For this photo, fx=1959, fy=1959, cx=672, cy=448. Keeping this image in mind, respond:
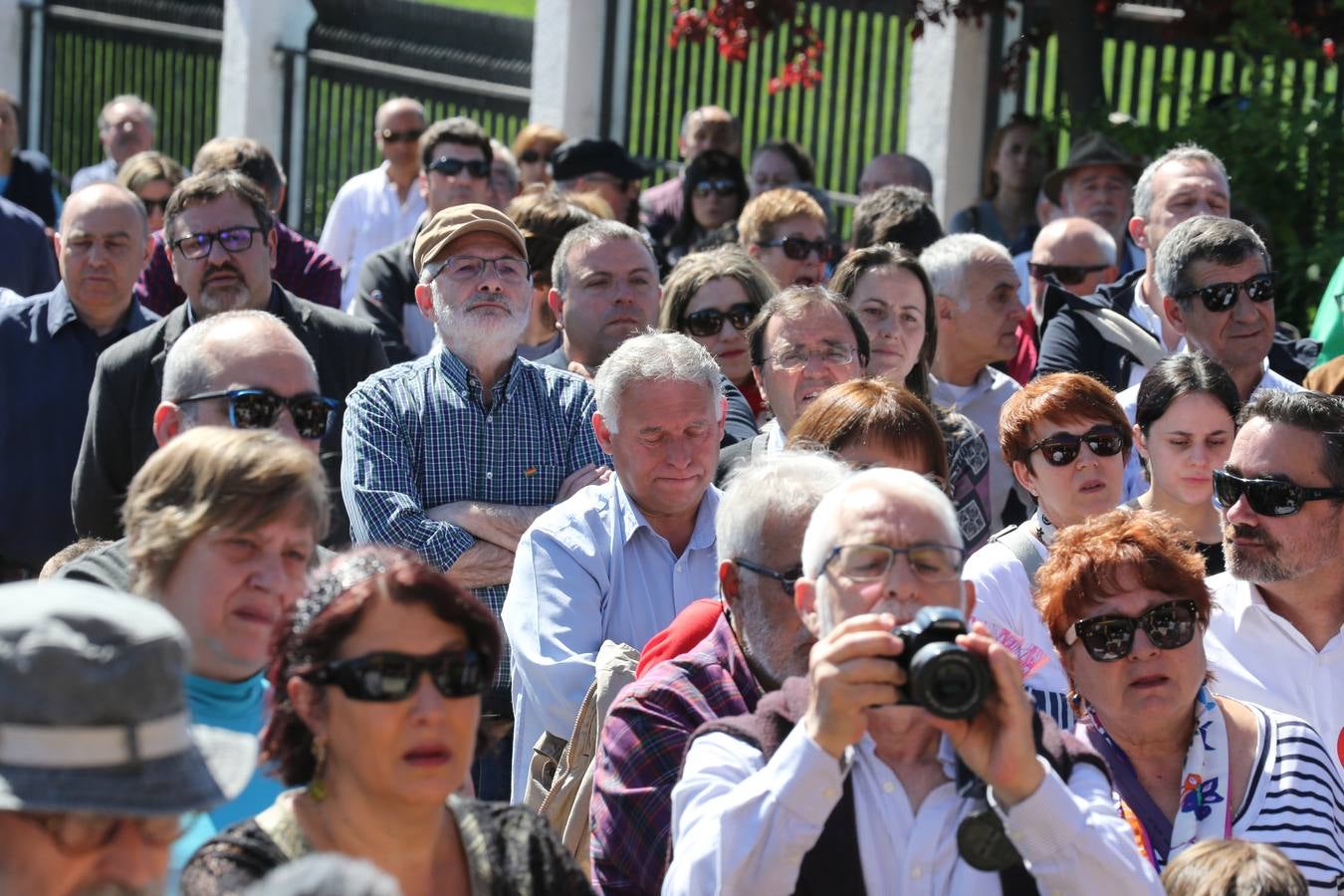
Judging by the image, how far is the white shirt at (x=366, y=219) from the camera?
1093 cm

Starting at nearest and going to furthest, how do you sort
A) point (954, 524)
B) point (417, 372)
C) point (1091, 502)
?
point (954, 524) → point (1091, 502) → point (417, 372)

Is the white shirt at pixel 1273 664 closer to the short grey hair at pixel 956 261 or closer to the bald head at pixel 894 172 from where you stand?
the short grey hair at pixel 956 261

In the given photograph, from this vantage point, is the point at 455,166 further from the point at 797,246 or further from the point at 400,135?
the point at 797,246

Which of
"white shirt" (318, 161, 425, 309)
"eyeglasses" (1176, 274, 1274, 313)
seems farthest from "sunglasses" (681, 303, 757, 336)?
"white shirt" (318, 161, 425, 309)

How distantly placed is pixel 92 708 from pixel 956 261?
17.5 ft

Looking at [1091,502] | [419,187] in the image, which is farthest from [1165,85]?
[1091,502]

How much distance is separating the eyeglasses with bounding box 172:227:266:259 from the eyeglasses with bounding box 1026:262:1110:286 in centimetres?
325

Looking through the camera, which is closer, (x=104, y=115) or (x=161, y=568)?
(x=161, y=568)

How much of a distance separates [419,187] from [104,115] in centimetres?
325

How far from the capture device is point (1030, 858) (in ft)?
10.4

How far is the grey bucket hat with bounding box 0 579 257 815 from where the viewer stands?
96.4 inches

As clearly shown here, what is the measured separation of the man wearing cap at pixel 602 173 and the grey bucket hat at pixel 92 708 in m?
8.00

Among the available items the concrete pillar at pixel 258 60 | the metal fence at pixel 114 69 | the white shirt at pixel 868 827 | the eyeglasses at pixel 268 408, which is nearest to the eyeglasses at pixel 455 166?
the eyeglasses at pixel 268 408

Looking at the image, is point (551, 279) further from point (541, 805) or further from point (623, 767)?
point (623, 767)
